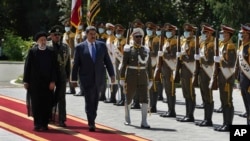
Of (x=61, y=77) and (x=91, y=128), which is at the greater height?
(x=61, y=77)

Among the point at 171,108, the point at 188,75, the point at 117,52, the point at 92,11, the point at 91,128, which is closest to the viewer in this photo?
the point at 91,128

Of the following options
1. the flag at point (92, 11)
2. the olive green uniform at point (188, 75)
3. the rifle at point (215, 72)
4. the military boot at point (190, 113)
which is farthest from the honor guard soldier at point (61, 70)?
the flag at point (92, 11)

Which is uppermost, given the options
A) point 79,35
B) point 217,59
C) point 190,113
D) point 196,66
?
point 79,35

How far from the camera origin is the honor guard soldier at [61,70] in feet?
48.1

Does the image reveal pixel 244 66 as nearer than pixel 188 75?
Yes

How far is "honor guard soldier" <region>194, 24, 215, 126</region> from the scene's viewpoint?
48.7 ft

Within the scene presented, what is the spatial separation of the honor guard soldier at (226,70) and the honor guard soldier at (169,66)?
218cm

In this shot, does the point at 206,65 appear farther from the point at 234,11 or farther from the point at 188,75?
the point at 234,11

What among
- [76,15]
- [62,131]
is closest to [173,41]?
[62,131]

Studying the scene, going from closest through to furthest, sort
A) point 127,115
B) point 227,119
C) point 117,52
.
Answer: point 227,119, point 127,115, point 117,52

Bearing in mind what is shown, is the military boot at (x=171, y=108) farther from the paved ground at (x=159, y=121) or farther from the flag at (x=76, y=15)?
the flag at (x=76, y=15)

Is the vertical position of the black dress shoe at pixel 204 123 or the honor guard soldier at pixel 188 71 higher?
the honor guard soldier at pixel 188 71

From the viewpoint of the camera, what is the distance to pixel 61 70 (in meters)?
14.8

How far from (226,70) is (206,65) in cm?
77
